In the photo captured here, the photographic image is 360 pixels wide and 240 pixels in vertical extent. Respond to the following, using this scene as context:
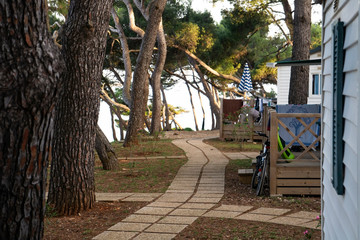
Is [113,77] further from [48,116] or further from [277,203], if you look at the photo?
[48,116]

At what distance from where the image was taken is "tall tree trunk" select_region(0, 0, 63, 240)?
2539mm

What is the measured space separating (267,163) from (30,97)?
5.31 meters

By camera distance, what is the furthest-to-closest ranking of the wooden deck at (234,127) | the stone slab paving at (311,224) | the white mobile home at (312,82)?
1. the white mobile home at (312,82)
2. the wooden deck at (234,127)
3. the stone slab paving at (311,224)

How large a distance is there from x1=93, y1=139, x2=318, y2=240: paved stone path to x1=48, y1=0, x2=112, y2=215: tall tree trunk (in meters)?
Result: 0.90

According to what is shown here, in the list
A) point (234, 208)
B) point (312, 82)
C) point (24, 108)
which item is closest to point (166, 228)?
point (234, 208)

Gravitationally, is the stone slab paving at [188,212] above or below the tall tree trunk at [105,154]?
below

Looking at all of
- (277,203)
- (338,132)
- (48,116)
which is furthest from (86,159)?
(338,132)

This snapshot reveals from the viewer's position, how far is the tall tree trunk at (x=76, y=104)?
19.5 ft

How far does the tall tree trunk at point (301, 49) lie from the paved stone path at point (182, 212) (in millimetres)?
4099

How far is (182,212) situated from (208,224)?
64 centimetres

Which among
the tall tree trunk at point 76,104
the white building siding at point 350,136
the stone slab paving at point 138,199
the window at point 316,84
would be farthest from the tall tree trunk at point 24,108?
the window at point 316,84

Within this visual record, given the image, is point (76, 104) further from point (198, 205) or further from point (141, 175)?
point (141, 175)

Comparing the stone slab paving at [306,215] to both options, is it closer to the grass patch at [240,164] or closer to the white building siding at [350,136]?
the white building siding at [350,136]

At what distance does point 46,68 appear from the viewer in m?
2.63
